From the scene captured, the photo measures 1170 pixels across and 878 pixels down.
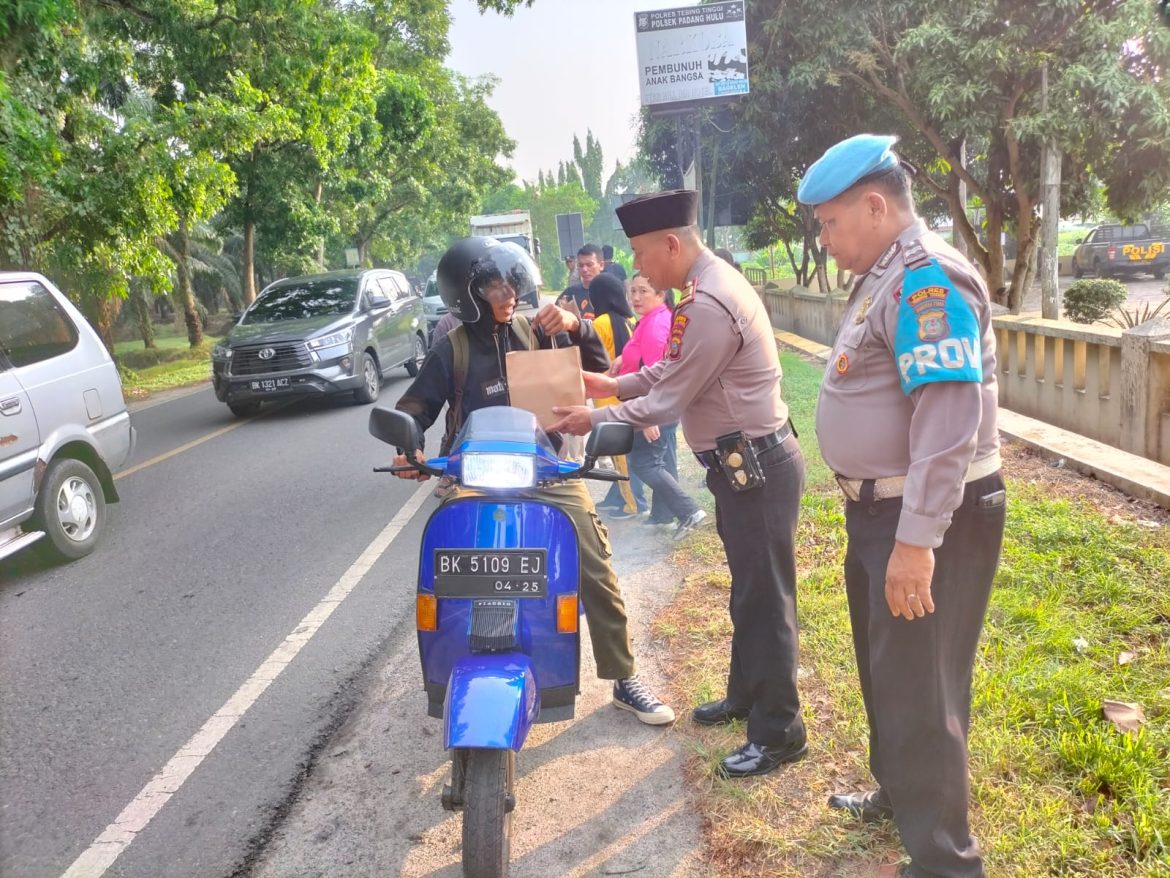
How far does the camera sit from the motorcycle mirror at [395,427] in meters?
2.68

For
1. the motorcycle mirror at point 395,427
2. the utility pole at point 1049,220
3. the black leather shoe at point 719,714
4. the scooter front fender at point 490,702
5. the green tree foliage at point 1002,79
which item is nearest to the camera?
the scooter front fender at point 490,702

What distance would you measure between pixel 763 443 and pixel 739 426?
0.09m

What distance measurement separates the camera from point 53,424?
5648 mm

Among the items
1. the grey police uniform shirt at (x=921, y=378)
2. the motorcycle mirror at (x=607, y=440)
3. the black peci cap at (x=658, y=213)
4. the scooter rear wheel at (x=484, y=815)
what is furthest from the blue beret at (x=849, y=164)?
the scooter rear wheel at (x=484, y=815)

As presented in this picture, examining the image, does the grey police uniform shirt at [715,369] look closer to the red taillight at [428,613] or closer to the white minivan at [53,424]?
the red taillight at [428,613]

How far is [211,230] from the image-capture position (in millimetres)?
27266

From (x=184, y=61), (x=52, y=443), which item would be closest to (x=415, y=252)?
(x=184, y=61)

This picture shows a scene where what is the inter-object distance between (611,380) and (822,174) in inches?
48.3

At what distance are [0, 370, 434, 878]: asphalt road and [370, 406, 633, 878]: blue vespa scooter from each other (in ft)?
3.21

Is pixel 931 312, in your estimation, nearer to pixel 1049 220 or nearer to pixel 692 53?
pixel 1049 220

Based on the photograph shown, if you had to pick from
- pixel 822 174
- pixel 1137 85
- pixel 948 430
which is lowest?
pixel 948 430

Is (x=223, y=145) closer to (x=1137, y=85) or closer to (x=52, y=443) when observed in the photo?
(x=52, y=443)

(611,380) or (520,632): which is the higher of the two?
(611,380)

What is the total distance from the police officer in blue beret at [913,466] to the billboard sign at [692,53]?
1423 centimetres
